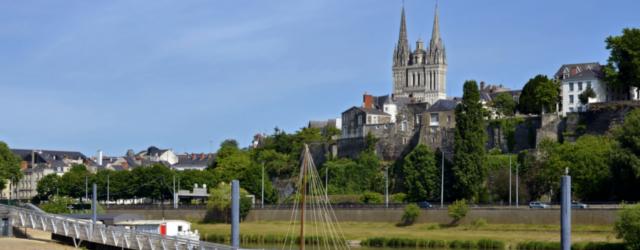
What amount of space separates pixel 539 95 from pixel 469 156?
27120 mm

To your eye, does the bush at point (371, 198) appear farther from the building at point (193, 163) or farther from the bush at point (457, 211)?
the building at point (193, 163)

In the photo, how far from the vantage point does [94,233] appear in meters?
55.4

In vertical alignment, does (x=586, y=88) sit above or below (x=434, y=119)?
above

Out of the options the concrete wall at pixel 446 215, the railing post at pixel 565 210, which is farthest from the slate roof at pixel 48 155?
the railing post at pixel 565 210

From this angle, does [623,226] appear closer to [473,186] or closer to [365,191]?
[473,186]

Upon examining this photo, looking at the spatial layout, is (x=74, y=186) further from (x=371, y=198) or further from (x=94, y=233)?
(x=94, y=233)

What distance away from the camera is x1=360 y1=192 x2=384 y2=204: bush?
10825 centimetres

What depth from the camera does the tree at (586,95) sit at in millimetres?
112500

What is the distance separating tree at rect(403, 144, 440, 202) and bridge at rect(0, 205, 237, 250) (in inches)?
1813

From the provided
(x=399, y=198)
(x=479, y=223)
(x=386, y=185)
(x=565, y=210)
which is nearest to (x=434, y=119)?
(x=399, y=198)

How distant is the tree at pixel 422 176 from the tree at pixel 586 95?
16.8 m

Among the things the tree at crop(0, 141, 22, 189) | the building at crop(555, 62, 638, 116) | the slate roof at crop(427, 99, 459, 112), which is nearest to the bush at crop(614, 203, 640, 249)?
the building at crop(555, 62, 638, 116)

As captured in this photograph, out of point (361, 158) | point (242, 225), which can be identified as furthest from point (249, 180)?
point (242, 225)

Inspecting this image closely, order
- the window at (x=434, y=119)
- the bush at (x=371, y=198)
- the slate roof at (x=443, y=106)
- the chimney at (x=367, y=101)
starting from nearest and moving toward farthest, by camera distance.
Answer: the bush at (x=371, y=198) < the window at (x=434, y=119) < the slate roof at (x=443, y=106) < the chimney at (x=367, y=101)
